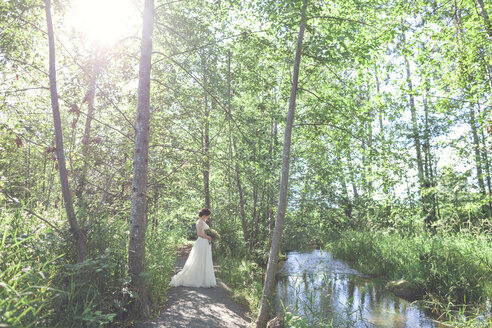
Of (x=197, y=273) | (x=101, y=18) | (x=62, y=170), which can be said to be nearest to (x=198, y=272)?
(x=197, y=273)

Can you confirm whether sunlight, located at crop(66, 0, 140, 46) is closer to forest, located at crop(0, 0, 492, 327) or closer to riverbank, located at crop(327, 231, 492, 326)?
forest, located at crop(0, 0, 492, 327)

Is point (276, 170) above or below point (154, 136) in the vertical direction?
below

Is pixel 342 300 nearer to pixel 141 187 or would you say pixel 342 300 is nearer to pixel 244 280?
pixel 244 280

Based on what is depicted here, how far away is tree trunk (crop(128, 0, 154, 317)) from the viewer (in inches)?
164

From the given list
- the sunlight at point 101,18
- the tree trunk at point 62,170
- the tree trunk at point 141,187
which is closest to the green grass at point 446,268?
the tree trunk at point 141,187

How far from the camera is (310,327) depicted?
434 centimetres

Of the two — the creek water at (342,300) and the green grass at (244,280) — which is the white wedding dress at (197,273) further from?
the creek water at (342,300)

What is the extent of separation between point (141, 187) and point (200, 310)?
2455 millimetres

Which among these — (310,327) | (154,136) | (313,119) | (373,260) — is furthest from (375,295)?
(154,136)

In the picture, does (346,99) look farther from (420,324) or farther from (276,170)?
(420,324)

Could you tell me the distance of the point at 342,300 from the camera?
7555 mm

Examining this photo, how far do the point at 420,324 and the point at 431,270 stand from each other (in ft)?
5.33

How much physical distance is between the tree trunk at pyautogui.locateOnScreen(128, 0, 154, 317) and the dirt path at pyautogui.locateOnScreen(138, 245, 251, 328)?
0.47 m

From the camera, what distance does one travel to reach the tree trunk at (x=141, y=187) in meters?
4.16
